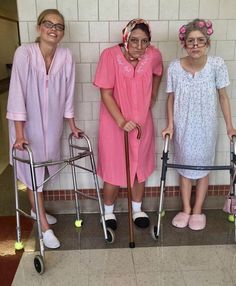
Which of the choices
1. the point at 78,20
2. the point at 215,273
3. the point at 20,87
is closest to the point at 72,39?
the point at 78,20

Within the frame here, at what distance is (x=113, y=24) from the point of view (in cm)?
263

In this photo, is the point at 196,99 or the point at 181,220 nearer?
the point at 196,99

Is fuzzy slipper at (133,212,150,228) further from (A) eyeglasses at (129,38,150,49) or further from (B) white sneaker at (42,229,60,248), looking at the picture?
(A) eyeglasses at (129,38,150,49)

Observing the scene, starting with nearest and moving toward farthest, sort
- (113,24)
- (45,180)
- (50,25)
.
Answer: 1. (50,25)
2. (45,180)
3. (113,24)

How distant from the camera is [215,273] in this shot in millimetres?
2219

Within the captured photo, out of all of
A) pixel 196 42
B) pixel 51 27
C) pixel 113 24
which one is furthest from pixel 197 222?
pixel 51 27

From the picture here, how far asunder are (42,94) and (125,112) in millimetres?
611

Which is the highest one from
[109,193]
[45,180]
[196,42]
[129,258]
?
[196,42]

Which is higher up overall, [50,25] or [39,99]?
[50,25]

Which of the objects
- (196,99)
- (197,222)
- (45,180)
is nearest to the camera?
(45,180)

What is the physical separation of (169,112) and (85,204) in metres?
1.14

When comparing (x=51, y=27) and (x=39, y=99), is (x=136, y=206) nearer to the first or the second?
(x=39, y=99)

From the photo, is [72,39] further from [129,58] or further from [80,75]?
[129,58]

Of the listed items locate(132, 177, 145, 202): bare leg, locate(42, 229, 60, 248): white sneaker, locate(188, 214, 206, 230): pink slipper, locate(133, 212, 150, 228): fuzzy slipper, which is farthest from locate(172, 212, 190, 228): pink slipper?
locate(42, 229, 60, 248): white sneaker
